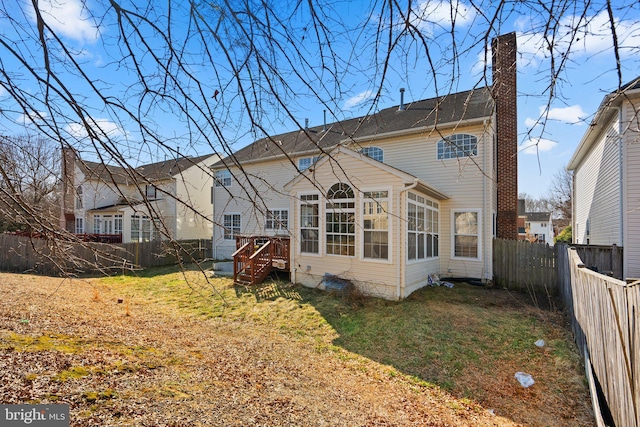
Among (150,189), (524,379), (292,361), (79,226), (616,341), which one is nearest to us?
(616,341)

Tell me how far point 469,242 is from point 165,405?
1024cm

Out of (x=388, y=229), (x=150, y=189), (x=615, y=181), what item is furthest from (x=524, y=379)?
(x=150, y=189)

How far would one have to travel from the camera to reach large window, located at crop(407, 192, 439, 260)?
882 cm

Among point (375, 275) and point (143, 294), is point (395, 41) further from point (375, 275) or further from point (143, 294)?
point (143, 294)

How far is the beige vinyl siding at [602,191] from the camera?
8.27 meters

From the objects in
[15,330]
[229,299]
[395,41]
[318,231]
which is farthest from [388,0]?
[229,299]

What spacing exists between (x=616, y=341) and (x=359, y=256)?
20.6 ft

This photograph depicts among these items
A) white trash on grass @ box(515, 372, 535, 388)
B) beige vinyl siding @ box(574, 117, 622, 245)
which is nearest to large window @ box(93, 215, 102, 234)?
white trash on grass @ box(515, 372, 535, 388)

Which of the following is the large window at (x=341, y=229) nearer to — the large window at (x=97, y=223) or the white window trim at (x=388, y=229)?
the white window trim at (x=388, y=229)

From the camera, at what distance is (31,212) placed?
2232mm

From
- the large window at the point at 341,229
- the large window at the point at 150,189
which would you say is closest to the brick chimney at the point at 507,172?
the large window at the point at 341,229

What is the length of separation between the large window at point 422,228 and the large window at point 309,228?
9.29 ft

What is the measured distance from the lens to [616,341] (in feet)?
9.46

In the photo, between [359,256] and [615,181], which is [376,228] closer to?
[359,256]
